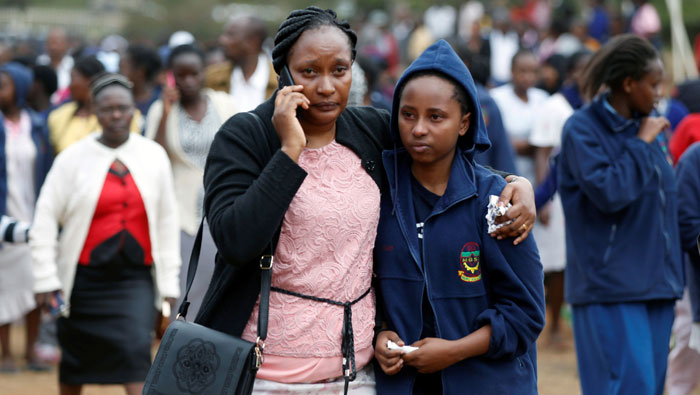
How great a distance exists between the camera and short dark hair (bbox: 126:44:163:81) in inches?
399

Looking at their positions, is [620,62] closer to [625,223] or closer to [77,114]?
[625,223]

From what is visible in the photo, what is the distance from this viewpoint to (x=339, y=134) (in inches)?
140

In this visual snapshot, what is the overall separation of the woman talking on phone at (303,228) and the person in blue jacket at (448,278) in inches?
4.5

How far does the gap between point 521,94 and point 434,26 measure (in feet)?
39.0

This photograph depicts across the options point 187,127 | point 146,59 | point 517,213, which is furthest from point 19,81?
point 517,213

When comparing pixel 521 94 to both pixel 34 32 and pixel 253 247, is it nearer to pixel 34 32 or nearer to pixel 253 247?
pixel 253 247

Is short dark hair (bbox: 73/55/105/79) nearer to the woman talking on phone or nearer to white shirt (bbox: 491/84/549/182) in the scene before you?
white shirt (bbox: 491/84/549/182)

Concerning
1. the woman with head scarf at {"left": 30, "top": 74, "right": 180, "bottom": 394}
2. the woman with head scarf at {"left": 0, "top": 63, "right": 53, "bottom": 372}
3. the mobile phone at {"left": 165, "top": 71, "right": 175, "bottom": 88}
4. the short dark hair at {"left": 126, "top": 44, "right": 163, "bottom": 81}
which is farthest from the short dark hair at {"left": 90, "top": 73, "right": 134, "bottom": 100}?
the short dark hair at {"left": 126, "top": 44, "right": 163, "bottom": 81}

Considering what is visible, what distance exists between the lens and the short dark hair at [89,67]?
8.89 meters

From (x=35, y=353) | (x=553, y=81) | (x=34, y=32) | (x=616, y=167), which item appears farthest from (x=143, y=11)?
(x=616, y=167)

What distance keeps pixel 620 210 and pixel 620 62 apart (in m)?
0.79

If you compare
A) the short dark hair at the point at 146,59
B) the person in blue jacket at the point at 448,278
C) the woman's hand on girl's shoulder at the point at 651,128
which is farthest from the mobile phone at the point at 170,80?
the person in blue jacket at the point at 448,278

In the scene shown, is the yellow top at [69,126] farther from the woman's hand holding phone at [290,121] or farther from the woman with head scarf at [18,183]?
the woman's hand holding phone at [290,121]

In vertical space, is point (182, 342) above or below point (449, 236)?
below
